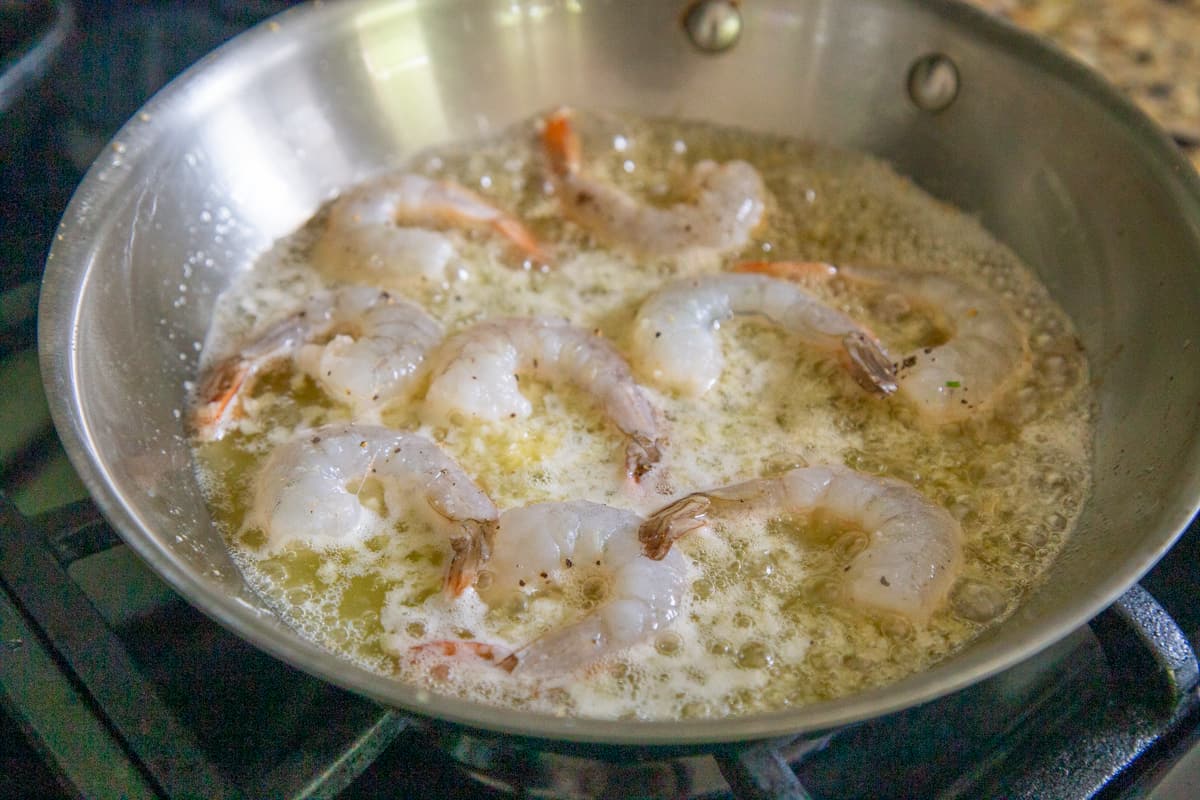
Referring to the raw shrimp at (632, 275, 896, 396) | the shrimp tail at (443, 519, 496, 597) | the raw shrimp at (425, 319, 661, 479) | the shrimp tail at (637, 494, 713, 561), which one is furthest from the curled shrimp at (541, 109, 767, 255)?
the shrimp tail at (443, 519, 496, 597)

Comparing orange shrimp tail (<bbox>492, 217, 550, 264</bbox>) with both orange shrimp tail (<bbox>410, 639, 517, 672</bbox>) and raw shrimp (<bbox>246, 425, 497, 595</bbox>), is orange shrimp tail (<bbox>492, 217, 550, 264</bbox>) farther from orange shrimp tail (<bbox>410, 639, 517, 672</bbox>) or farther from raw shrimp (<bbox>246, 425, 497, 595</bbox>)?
orange shrimp tail (<bbox>410, 639, 517, 672</bbox>)

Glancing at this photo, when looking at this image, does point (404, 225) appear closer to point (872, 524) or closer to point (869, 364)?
point (869, 364)

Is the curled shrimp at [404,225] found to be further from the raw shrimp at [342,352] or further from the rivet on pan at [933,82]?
the rivet on pan at [933,82]

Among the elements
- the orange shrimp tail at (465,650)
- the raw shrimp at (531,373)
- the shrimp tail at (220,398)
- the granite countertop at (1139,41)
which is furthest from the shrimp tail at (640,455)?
the granite countertop at (1139,41)

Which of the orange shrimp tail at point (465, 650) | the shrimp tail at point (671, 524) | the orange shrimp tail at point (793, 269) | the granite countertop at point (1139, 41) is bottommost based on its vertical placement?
the orange shrimp tail at point (465, 650)

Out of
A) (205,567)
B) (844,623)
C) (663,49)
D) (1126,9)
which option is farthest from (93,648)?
(1126,9)

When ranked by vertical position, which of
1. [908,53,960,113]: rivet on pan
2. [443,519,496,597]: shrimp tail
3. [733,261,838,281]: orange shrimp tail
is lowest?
[443,519,496,597]: shrimp tail

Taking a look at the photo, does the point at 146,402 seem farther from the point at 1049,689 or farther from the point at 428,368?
the point at 1049,689
